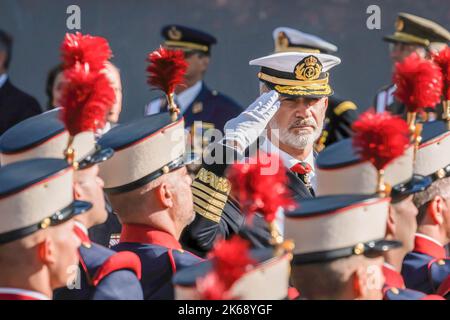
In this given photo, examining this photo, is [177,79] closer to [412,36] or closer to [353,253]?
[353,253]

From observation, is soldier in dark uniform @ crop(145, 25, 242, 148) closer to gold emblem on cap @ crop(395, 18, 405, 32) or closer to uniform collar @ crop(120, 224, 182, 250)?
A: gold emblem on cap @ crop(395, 18, 405, 32)

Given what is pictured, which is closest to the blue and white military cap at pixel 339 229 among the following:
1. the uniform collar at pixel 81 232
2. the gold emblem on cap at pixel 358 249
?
the gold emblem on cap at pixel 358 249

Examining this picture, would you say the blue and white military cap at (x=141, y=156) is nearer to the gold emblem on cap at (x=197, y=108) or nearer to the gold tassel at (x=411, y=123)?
the gold tassel at (x=411, y=123)

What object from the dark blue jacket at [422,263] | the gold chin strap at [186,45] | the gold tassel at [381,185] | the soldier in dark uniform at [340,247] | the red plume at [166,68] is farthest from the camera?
the gold chin strap at [186,45]

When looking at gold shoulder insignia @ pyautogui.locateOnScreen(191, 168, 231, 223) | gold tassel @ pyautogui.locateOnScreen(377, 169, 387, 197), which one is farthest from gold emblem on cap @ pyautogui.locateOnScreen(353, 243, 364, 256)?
gold shoulder insignia @ pyautogui.locateOnScreen(191, 168, 231, 223)

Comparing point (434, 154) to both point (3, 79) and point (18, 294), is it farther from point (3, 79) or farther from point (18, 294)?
point (3, 79)

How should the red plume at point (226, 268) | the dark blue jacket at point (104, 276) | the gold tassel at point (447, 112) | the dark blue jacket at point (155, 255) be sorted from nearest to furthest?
the red plume at point (226, 268) < the dark blue jacket at point (104, 276) < the dark blue jacket at point (155, 255) < the gold tassel at point (447, 112)

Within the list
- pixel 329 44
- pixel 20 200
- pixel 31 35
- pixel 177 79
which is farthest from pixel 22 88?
pixel 20 200

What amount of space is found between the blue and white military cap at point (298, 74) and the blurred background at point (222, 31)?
332cm

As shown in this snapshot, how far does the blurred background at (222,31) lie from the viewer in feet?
34.3

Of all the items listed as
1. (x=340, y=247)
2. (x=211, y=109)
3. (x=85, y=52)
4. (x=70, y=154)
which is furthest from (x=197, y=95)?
(x=340, y=247)

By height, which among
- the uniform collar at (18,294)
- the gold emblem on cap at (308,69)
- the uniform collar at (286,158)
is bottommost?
the uniform collar at (18,294)

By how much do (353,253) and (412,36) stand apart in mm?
5145

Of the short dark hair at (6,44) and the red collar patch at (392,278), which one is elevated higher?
the short dark hair at (6,44)
